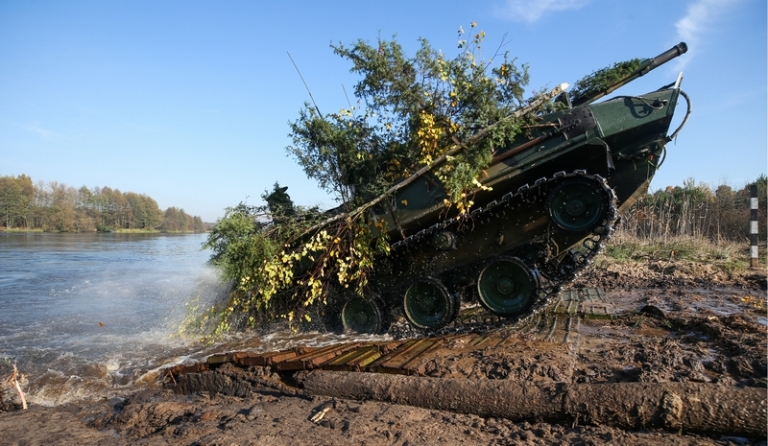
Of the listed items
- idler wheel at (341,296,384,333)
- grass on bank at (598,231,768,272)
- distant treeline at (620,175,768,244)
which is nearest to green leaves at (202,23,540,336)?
idler wheel at (341,296,384,333)

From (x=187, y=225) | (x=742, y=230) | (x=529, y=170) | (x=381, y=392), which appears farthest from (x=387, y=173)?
(x=187, y=225)

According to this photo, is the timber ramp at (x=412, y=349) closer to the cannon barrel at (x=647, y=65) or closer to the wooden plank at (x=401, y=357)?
the wooden plank at (x=401, y=357)

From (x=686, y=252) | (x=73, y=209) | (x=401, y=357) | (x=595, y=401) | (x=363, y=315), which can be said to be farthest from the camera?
(x=73, y=209)

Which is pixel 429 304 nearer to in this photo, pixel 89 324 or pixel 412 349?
pixel 412 349

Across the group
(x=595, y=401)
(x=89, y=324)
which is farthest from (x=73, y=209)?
(x=595, y=401)

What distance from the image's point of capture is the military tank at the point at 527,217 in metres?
6.75

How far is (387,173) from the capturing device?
8125 mm

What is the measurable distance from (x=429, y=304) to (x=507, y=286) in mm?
1223

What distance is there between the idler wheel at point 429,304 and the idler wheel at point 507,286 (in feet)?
1.68

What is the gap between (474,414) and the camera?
4.34 meters

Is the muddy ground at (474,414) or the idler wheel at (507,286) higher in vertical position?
the idler wheel at (507,286)

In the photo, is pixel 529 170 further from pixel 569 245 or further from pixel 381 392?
pixel 381 392

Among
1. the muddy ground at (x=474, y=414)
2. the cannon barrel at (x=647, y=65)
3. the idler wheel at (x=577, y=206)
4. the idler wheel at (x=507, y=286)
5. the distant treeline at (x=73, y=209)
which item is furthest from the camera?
the distant treeline at (x=73, y=209)

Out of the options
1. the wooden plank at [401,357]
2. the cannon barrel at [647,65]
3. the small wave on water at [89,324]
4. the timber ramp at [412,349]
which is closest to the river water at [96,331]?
the small wave on water at [89,324]
